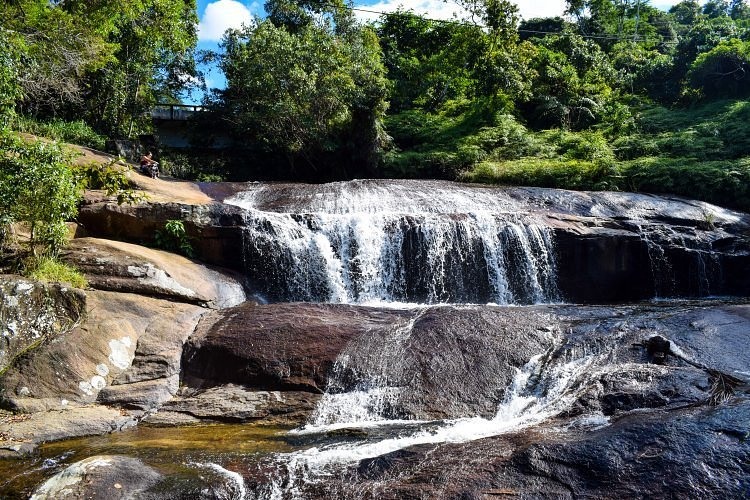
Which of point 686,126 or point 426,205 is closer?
point 426,205

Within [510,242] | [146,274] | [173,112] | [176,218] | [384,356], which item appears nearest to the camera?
[384,356]

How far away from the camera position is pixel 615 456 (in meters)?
4.80

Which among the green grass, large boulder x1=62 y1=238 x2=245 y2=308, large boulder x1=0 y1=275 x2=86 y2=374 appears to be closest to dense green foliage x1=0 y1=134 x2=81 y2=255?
the green grass

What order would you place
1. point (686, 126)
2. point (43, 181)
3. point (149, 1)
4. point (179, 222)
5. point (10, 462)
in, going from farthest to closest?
point (686, 126) < point (149, 1) < point (179, 222) < point (43, 181) < point (10, 462)

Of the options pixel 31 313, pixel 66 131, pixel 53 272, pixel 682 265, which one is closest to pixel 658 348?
Answer: pixel 682 265

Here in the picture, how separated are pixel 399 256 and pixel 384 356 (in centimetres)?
515

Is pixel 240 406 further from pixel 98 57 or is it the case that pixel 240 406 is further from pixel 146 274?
pixel 98 57

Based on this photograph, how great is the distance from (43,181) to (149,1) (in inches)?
489

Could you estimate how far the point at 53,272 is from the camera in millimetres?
9500

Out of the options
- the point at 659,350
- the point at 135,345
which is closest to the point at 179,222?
the point at 135,345

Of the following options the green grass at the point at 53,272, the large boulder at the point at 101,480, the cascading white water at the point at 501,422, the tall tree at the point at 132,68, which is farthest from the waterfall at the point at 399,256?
the tall tree at the point at 132,68

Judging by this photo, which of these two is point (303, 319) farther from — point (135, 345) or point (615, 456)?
point (615, 456)

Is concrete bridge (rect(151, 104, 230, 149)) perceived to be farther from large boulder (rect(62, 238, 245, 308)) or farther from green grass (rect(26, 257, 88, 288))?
green grass (rect(26, 257, 88, 288))

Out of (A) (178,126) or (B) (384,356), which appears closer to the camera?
(B) (384,356)
